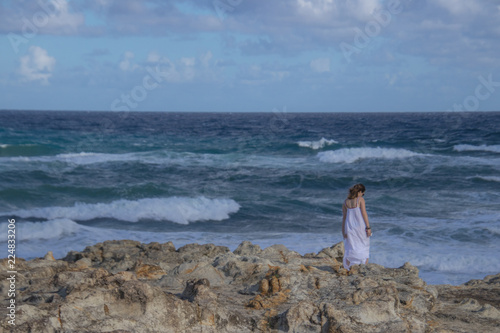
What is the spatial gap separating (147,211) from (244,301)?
34.4ft

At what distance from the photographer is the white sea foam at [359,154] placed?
1101 inches

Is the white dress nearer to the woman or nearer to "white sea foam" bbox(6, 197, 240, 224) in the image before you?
the woman

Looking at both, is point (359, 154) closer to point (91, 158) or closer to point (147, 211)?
point (91, 158)

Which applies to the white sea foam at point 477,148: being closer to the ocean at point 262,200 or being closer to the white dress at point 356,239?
the ocean at point 262,200

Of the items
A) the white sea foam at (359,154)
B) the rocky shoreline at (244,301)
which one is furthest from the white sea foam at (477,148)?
the rocky shoreline at (244,301)

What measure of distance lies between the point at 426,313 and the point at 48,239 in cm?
913

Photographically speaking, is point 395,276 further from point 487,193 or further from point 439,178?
point 439,178

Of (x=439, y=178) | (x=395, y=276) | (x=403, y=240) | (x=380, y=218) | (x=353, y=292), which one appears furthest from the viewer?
(x=439, y=178)

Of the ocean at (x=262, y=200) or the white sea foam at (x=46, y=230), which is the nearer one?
the ocean at (x=262, y=200)

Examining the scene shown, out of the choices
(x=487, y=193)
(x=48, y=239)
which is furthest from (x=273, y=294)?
(x=487, y=193)

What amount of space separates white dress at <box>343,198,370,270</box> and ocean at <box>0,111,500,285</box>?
2.22 metres

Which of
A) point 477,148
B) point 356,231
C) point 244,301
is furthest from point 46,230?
point 477,148

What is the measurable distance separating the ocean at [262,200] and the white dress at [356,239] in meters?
2.22

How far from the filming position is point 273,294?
15.5 feet
